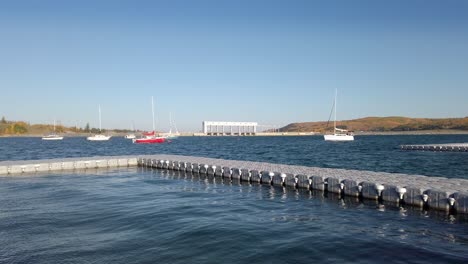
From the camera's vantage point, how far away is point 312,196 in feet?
78.3

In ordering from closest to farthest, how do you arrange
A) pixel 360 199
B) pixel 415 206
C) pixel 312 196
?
pixel 415 206, pixel 360 199, pixel 312 196

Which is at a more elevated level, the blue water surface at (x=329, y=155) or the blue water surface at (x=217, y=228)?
the blue water surface at (x=217, y=228)

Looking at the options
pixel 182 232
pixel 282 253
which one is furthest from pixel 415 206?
pixel 182 232

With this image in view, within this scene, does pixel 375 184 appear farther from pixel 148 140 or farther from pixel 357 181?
pixel 148 140

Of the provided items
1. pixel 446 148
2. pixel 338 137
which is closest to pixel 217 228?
pixel 446 148

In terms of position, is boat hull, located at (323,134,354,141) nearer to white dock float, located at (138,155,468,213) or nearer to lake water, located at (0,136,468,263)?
white dock float, located at (138,155,468,213)

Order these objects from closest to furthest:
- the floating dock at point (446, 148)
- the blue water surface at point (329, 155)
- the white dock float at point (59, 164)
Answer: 1. the white dock float at point (59, 164)
2. the blue water surface at point (329, 155)
3. the floating dock at point (446, 148)

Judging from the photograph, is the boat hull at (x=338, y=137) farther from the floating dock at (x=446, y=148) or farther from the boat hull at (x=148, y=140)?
the boat hull at (x=148, y=140)

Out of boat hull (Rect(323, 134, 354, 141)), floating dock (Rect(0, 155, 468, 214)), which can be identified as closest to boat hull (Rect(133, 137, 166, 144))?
boat hull (Rect(323, 134, 354, 141))

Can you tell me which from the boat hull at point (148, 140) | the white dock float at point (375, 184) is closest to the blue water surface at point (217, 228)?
the white dock float at point (375, 184)

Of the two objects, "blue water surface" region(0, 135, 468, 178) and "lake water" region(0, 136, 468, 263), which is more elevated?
"lake water" region(0, 136, 468, 263)

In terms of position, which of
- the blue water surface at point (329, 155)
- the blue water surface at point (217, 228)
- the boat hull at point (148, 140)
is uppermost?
the boat hull at point (148, 140)

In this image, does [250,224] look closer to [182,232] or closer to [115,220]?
[182,232]

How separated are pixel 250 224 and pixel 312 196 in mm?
7691
